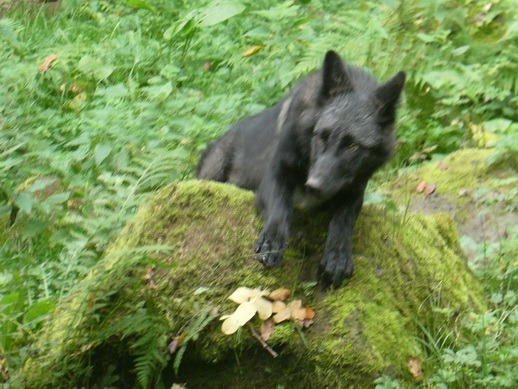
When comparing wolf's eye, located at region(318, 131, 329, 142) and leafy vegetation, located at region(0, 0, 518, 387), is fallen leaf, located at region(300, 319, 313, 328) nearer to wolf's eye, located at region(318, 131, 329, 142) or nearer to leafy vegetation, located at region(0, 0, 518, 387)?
wolf's eye, located at region(318, 131, 329, 142)

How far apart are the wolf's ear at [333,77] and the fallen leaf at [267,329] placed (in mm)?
1516

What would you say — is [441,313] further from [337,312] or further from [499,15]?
[499,15]

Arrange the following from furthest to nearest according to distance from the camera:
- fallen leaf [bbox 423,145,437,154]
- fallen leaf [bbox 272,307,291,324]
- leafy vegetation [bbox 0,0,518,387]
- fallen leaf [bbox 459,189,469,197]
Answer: fallen leaf [bbox 423,145,437,154] → fallen leaf [bbox 459,189,469,197] → leafy vegetation [bbox 0,0,518,387] → fallen leaf [bbox 272,307,291,324]

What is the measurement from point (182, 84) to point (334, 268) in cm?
453

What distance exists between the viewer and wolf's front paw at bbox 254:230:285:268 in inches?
154

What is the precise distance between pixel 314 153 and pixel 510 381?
1.72 m

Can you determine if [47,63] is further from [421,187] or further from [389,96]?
[389,96]

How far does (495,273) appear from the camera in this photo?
4.86 meters

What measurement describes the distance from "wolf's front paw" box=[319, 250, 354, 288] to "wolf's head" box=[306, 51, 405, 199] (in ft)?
1.29

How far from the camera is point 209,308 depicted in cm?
373

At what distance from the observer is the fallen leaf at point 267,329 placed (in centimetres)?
365

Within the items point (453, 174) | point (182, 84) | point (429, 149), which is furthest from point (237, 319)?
point (182, 84)

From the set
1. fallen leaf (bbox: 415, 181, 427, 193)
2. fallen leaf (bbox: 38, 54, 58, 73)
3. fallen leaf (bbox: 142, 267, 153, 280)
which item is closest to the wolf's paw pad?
fallen leaf (bbox: 142, 267, 153, 280)

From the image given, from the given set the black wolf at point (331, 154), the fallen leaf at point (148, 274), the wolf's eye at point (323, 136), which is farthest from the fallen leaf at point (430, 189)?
the fallen leaf at point (148, 274)
